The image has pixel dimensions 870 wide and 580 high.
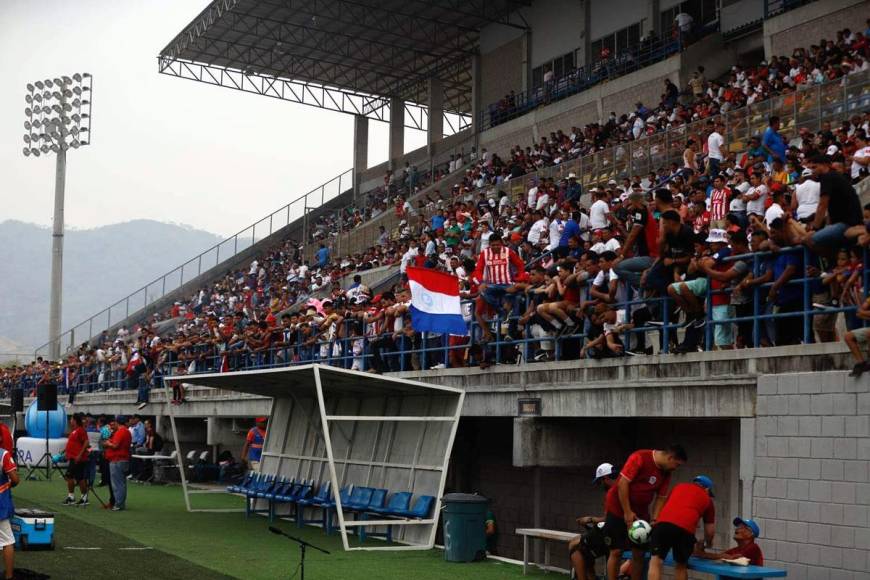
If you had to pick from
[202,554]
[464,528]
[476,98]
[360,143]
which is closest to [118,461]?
[202,554]

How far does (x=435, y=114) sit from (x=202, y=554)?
38.0 meters

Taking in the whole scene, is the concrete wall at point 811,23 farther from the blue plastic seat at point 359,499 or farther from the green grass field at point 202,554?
the green grass field at point 202,554

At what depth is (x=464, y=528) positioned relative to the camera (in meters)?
15.7

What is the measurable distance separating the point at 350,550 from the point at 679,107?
1564 centimetres

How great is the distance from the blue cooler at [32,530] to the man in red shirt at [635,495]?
7986mm

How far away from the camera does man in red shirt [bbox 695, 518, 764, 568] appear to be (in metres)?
11.4

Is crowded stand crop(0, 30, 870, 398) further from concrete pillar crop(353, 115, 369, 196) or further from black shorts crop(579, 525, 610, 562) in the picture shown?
concrete pillar crop(353, 115, 369, 196)

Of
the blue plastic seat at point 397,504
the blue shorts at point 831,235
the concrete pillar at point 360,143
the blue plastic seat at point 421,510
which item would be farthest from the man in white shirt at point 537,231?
the concrete pillar at point 360,143

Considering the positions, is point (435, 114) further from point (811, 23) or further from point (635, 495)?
point (635, 495)

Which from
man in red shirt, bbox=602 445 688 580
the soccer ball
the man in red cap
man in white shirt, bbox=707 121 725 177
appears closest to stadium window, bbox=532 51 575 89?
man in white shirt, bbox=707 121 725 177

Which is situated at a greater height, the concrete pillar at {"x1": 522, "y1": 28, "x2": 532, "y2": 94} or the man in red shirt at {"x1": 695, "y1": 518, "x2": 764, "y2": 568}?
the concrete pillar at {"x1": 522, "y1": 28, "x2": 532, "y2": 94}

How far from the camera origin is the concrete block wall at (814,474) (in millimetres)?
11047

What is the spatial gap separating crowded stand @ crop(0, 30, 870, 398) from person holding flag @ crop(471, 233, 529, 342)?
22 millimetres

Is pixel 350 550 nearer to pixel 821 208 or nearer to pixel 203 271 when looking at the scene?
pixel 821 208
